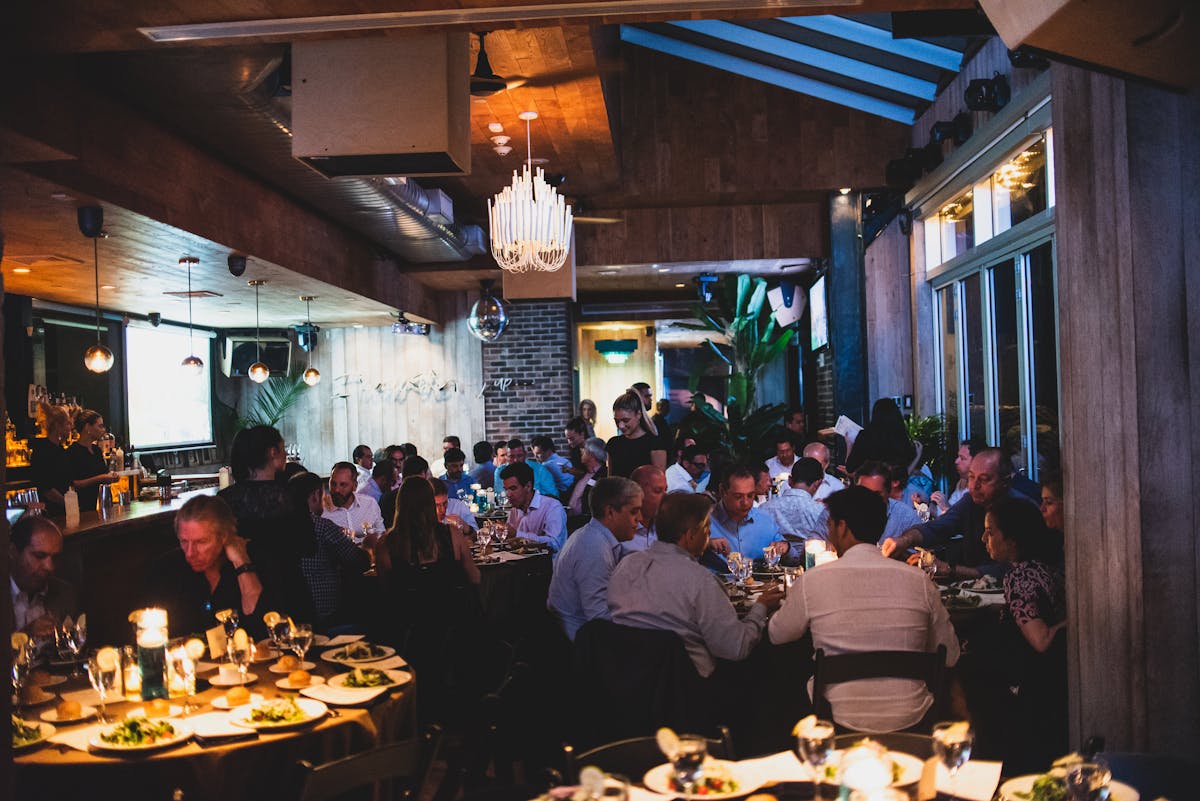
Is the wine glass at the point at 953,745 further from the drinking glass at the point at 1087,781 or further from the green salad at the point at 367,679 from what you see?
the green salad at the point at 367,679

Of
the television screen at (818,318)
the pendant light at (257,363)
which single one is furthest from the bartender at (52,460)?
the television screen at (818,318)

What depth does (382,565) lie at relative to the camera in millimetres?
4730

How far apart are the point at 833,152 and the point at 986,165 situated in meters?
2.86

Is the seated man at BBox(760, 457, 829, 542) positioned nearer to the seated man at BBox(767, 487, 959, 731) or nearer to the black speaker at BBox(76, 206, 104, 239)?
the seated man at BBox(767, 487, 959, 731)

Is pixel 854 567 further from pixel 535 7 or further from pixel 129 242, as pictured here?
pixel 129 242

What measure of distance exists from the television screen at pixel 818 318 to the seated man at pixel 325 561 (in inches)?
256

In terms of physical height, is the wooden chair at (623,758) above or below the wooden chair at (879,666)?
below

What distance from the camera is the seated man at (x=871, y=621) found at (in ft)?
10.3

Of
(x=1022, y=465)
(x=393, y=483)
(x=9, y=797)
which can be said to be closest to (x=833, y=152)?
(x=1022, y=465)

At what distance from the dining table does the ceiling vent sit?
2.42 metres

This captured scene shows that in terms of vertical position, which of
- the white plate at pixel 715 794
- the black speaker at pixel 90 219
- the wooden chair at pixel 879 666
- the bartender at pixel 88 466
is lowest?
the white plate at pixel 715 794

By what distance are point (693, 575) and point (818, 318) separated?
8166 mm

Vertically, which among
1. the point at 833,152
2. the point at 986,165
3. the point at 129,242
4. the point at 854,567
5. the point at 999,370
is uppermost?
the point at 833,152

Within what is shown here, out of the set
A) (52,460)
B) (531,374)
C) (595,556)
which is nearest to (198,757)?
(595,556)
